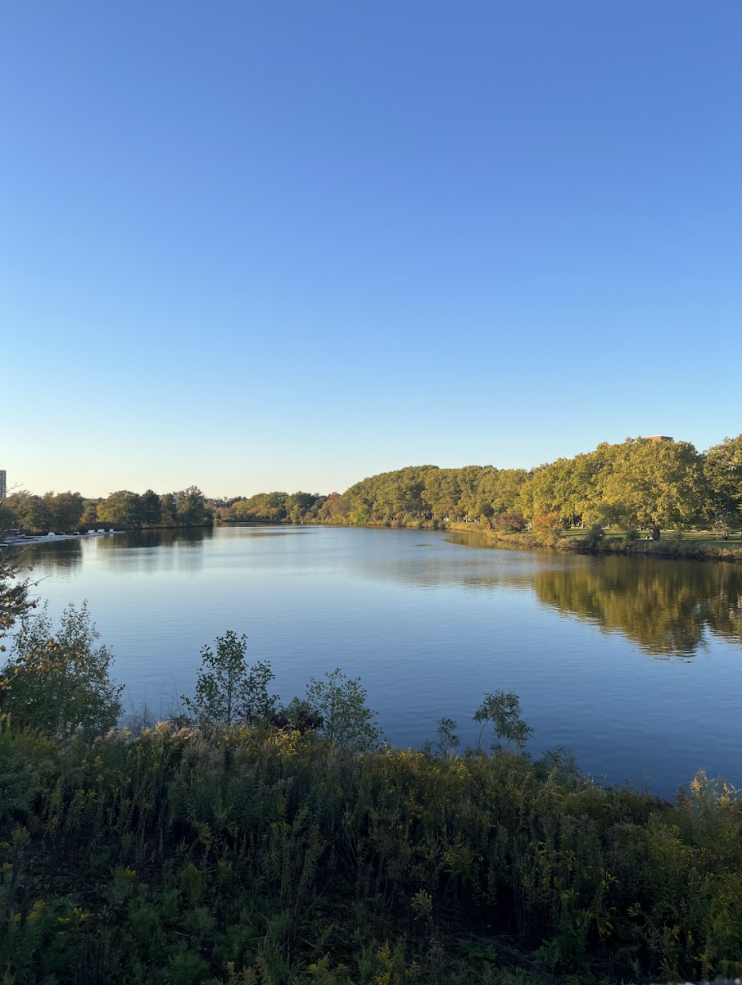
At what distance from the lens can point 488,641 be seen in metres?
32.6

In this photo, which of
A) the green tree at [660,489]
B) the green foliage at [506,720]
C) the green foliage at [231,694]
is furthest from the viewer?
the green tree at [660,489]

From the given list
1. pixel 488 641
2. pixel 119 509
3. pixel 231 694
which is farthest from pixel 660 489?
pixel 119 509

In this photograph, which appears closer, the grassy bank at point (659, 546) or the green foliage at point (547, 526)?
the grassy bank at point (659, 546)

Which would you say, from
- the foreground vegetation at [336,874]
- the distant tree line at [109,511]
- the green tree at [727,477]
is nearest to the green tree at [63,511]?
the distant tree line at [109,511]

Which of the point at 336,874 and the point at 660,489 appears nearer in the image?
the point at 336,874

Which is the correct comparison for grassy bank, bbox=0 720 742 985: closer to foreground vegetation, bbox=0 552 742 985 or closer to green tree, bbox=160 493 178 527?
foreground vegetation, bbox=0 552 742 985

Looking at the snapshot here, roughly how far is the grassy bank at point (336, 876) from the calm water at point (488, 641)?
27.7 ft

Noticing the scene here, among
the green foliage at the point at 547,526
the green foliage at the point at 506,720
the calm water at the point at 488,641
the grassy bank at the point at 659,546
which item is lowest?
the calm water at the point at 488,641

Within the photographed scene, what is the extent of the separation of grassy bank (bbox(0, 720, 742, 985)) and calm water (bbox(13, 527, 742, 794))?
845 centimetres

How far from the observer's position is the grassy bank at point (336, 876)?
18.8ft

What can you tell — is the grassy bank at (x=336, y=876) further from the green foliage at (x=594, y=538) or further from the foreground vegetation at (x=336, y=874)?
the green foliage at (x=594, y=538)

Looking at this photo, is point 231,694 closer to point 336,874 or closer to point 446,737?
point 446,737

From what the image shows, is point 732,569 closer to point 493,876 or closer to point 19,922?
point 493,876

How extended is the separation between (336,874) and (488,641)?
2552cm
